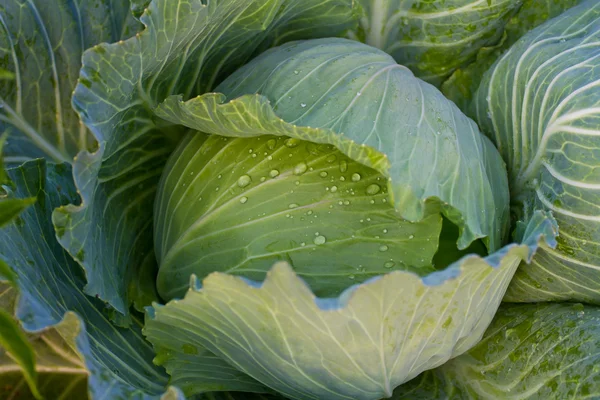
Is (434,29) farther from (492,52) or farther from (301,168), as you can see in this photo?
(301,168)

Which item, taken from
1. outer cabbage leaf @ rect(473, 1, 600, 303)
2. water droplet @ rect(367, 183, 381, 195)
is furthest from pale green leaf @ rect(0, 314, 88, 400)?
outer cabbage leaf @ rect(473, 1, 600, 303)

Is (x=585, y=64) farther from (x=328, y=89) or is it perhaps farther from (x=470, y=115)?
(x=328, y=89)

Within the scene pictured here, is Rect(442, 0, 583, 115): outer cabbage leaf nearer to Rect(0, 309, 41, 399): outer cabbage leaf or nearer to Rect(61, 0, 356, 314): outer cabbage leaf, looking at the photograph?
Rect(61, 0, 356, 314): outer cabbage leaf

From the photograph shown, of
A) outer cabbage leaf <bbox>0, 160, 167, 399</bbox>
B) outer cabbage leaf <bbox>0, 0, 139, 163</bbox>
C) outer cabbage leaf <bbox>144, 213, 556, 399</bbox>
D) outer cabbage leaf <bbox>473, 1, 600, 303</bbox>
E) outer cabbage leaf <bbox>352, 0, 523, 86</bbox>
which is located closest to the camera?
outer cabbage leaf <bbox>144, 213, 556, 399</bbox>

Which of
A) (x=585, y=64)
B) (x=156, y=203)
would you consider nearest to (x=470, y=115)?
(x=585, y=64)

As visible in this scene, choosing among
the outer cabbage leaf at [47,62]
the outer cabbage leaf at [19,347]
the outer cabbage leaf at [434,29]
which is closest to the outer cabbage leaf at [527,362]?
the outer cabbage leaf at [434,29]

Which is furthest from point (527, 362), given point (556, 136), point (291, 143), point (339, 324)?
point (291, 143)

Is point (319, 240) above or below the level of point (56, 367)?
above
